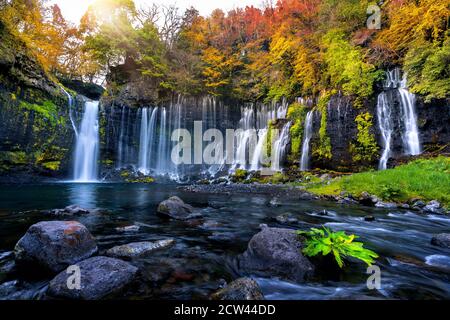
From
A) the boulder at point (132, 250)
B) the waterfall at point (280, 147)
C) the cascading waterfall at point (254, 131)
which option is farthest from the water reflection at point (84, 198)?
the waterfall at point (280, 147)

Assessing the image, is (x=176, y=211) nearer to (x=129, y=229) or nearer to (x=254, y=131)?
(x=129, y=229)

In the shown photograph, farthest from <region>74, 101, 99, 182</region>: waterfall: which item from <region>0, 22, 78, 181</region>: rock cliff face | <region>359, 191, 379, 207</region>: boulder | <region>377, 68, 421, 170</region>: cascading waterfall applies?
<region>377, 68, 421, 170</region>: cascading waterfall

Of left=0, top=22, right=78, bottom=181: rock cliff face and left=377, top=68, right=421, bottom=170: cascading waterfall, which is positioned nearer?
left=377, top=68, right=421, bottom=170: cascading waterfall

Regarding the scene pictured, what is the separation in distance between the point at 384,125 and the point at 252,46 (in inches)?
772

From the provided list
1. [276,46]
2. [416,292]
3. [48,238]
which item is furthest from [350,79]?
[48,238]

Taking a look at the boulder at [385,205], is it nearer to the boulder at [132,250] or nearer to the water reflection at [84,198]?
the boulder at [132,250]

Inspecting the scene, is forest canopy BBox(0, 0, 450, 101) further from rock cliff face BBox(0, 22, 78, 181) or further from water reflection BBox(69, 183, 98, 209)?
water reflection BBox(69, 183, 98, 209)

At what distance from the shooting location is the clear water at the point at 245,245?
9.40ft

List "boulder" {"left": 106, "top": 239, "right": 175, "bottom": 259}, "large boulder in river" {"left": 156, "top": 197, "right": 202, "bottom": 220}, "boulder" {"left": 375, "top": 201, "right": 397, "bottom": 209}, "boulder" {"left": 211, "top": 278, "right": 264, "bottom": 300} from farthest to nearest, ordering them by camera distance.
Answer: "boulder" {"left": 375, "top": 201, "right": 397, "bottom": 209}, "large boulder in river" {"left": 156, "top": 197, "right": 202, "bottom": 220}, "boulder" {"left": 106, "top": 239, "right": 175, "bottom": 259}, "boulder" {"left": 211, "top": 278, "right": 264, "bottom": 300}

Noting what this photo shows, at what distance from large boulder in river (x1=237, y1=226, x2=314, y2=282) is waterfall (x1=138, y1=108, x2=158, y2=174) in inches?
929

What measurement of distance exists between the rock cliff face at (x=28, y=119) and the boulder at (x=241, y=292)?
22.6 m

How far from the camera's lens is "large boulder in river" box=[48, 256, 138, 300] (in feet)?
8.37

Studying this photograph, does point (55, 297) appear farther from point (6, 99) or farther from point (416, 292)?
point (6, 99)

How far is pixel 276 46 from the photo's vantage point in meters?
24.9
